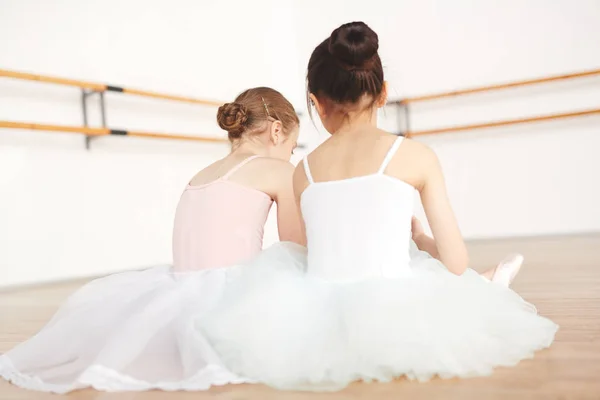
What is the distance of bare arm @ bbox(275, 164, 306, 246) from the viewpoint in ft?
4.11

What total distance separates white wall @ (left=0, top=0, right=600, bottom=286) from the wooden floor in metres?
0.75

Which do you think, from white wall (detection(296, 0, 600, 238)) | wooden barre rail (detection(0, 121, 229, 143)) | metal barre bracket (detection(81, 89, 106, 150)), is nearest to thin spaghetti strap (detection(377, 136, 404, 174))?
wooden barre rail (detection(0, 121, 229, 143))

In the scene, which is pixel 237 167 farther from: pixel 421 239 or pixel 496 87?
pixel 496 87

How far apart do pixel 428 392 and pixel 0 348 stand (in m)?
0.95

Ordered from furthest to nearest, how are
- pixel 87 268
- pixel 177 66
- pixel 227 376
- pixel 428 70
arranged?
pixel 428 70 < pixel 177 66 < pixel 87 268 < pixel 227 376

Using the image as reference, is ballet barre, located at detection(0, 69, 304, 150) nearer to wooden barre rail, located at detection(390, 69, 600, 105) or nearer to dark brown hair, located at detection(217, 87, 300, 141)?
wooden barre rail, located at detection(390, 69, 600, 105)

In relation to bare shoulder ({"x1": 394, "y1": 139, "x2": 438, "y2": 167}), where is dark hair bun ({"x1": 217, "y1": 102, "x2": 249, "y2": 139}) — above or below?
above

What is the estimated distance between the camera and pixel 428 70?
3826 millimetres

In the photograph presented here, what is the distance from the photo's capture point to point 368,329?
87cm

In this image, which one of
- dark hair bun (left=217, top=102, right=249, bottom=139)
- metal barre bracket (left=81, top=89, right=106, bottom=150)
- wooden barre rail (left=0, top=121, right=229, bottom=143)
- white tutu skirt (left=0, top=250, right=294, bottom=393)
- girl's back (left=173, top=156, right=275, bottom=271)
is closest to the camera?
white tutu skirt (left=0, top=250, right=294, bottom=393)

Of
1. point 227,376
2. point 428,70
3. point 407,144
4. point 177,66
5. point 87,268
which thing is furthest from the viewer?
point 428,70

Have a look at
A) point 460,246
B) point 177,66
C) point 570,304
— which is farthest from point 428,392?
point 177,66

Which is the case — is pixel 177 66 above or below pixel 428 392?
above

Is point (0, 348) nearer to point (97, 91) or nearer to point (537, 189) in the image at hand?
point (97, 91)
